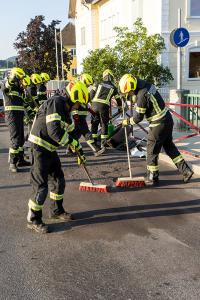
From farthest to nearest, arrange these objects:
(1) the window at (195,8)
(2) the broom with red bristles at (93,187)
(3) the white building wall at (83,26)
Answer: (3) the white building wall at (83,26), (1) the window at (195,8), (2) the broom with red bristles at (93,187)

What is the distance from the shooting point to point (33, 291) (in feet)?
10.9

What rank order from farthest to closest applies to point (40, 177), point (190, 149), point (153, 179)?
point (190, 149), point (153, 179), point (40, 177)

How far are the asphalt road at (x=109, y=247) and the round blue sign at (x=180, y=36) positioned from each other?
4.25m

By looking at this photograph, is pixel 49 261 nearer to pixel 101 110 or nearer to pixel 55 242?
pixel 55 242

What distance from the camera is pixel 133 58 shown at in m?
13.8

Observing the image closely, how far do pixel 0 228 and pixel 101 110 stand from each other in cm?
456

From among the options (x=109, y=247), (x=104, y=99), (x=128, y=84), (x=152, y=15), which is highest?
(x=152, y=15)

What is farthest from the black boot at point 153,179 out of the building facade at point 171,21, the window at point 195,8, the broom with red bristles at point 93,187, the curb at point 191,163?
the window at point 195,8

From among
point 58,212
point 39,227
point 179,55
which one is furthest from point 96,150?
point 39,227

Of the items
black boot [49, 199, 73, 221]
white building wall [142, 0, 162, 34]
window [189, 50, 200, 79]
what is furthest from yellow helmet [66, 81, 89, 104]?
window [189, 50, 200, 79]

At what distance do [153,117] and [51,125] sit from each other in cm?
229

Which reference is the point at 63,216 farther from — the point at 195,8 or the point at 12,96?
the point at 195,8

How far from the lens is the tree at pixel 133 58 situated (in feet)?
45.9

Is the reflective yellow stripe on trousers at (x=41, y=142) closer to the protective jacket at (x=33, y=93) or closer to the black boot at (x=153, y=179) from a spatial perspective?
the black boot at (x=153, y=179)
